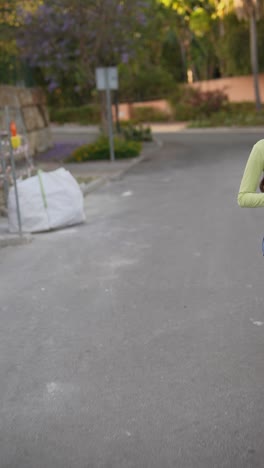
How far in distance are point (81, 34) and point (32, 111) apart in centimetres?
363

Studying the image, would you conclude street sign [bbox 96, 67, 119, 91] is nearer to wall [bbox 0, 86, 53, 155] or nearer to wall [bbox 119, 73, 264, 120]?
wall [bbox 0, 86, 53, 155]

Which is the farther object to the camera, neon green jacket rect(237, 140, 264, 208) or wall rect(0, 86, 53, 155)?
wall rect(0, 86, 53, 155)

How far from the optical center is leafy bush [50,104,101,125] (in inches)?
2101

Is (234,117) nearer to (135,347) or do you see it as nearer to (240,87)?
(240,87)

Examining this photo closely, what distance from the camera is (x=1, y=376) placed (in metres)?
5.17

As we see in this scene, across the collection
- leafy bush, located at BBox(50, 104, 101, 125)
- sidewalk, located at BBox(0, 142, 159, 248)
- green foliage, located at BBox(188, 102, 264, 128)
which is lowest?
sidewalk, located at BBox(0, 142, 159, 248)

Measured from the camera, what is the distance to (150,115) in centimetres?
5297

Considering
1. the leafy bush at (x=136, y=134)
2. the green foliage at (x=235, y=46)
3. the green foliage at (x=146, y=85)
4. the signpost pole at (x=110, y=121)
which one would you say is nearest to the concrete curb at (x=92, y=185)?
the signpost pole at (x=110, y=121)

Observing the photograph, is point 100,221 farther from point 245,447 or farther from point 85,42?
point 85,42

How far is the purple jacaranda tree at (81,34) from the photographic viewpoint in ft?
84.1

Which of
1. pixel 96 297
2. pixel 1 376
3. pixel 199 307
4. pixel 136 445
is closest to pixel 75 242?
pixel 96 297

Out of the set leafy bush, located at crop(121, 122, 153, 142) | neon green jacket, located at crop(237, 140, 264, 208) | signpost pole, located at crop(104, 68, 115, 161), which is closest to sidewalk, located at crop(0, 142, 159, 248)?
signpost pole, located at crop(104, 68, 115, 161)

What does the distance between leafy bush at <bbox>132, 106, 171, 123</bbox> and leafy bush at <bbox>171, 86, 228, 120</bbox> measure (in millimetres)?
1331

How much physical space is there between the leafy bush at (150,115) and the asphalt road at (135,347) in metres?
42.0
